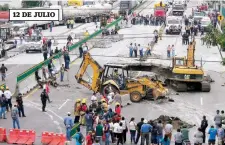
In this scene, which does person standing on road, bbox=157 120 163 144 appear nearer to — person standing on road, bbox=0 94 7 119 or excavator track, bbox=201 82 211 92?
person standing on road, bbox=0 94 7 119

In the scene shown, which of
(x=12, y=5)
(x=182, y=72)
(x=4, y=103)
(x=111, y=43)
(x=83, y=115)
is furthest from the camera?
(x=12, y=5)

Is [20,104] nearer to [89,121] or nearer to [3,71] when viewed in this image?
[89,121]

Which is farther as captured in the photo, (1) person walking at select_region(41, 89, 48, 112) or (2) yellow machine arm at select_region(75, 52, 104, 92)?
(2) yellow machine arm at select_region(75, 52, 104, 92)

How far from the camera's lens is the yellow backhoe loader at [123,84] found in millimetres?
28797

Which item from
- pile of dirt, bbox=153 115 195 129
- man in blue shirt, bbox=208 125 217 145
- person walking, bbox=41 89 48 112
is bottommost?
pile of dirt, bbox=153 115 195 129

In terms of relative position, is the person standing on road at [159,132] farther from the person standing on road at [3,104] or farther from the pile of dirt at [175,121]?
the person standing on road at [3,104]

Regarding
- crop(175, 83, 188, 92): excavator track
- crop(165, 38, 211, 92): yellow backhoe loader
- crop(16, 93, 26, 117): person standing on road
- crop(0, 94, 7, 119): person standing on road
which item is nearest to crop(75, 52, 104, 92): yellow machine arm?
crop(165, 38, 211, 92): yellow backhoe loader

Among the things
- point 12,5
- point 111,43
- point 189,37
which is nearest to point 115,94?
point 111,43

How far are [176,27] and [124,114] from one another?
102 feet

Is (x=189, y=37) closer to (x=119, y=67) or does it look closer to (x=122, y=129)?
(x=119, y=67)

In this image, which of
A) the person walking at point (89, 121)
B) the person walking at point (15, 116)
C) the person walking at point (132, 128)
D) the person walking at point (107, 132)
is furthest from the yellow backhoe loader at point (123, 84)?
the person walking at point (107, 132)

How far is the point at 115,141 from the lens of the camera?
71.9 ft

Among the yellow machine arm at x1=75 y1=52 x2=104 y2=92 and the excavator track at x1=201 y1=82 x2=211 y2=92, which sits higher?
the yellow machine arm at x1=75 y1=52 x2=104 y2=92

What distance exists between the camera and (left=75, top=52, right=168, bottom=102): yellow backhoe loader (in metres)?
28.8
